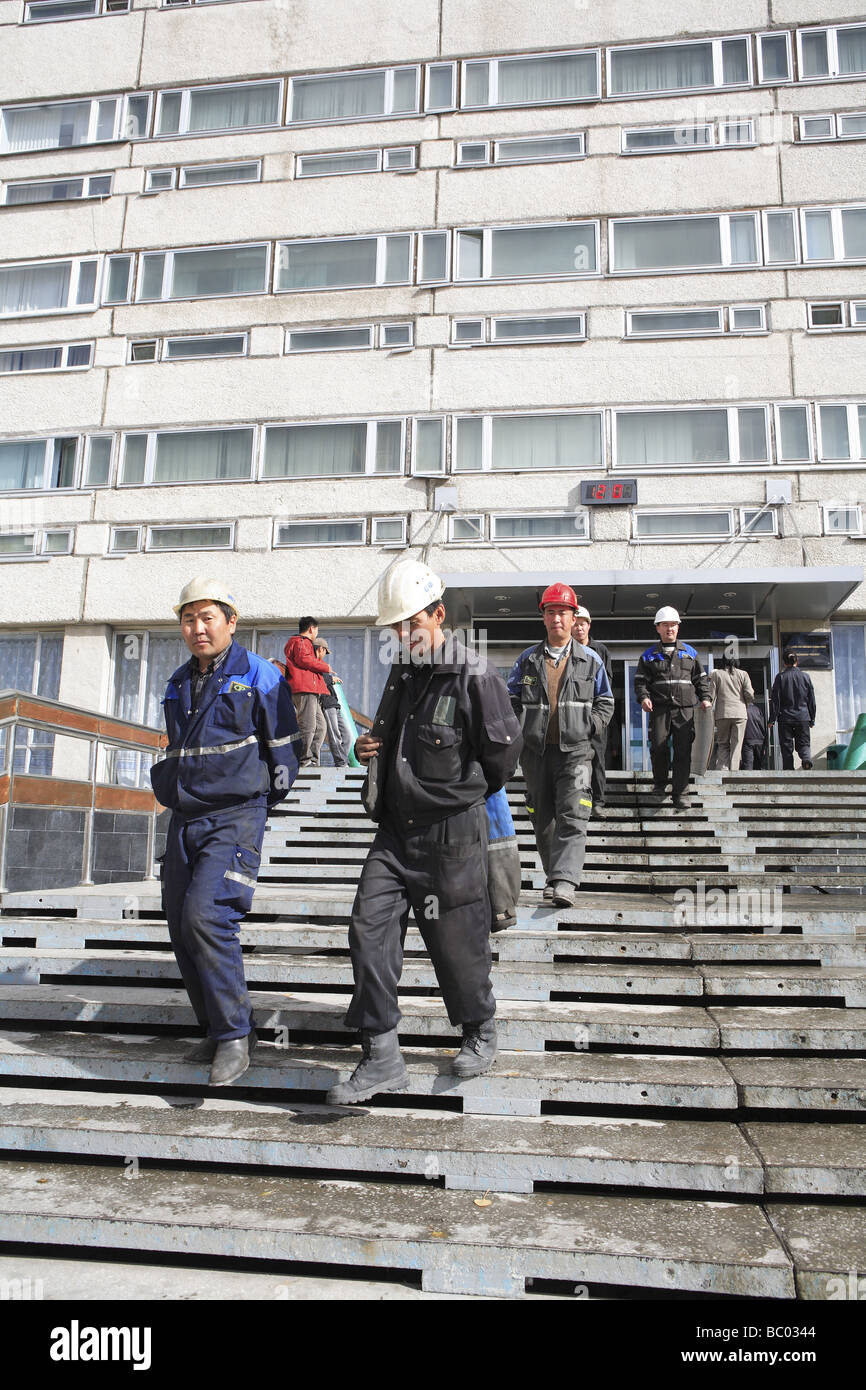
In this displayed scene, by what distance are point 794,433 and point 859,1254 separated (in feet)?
51.7

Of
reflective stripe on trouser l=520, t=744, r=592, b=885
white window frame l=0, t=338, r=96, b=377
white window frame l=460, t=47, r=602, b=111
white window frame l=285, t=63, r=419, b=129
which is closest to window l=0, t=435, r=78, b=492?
white window frame l=0, t=338, r=96, b=377

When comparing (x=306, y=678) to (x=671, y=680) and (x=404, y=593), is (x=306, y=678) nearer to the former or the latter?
(x=671, y=680)

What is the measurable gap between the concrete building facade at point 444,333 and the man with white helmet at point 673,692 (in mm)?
6481

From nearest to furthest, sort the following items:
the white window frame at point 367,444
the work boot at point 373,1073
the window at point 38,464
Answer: the work boot at point 373,1073 < the white window frame at point 367,444 < the window at point 38,464

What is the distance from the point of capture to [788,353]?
56.2ft

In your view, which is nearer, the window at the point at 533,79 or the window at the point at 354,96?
the window at the point at 533,79

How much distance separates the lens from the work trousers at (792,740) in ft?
45.7

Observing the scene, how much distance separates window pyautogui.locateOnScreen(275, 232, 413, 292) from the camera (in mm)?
18344

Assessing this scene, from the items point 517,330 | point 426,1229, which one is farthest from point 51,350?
point 426,1229

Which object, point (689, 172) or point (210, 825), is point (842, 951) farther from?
point (689, 172)

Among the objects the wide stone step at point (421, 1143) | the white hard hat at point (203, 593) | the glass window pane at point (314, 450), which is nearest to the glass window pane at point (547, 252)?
the glass window pane at point (314, 450)

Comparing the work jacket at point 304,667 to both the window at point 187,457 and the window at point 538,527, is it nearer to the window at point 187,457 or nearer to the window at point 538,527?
the window at point 538,527

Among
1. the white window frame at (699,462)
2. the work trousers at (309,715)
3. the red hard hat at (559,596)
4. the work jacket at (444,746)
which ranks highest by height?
the white window frame at (699,462)

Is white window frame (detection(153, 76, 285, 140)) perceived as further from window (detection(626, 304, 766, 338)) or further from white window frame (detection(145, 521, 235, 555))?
window (detection(626, 304, 766, 338))
